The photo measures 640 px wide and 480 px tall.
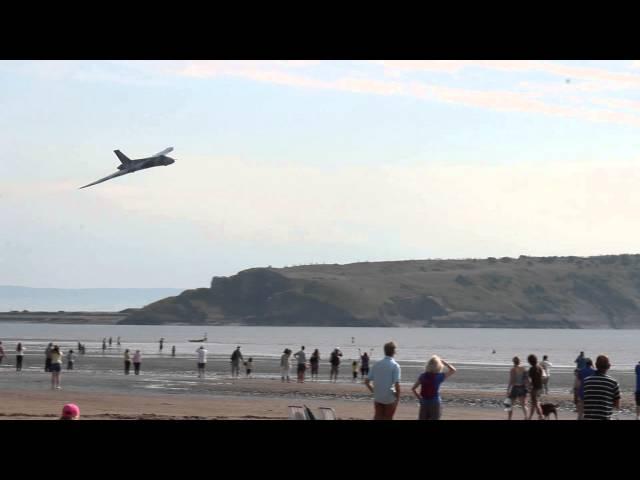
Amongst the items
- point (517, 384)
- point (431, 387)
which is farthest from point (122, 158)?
point (431, 387)

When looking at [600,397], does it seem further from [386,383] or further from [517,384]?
[517,384]

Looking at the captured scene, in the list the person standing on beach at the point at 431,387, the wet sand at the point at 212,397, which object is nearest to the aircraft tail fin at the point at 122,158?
the wet sand at the point at 212,397

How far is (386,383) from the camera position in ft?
38.9

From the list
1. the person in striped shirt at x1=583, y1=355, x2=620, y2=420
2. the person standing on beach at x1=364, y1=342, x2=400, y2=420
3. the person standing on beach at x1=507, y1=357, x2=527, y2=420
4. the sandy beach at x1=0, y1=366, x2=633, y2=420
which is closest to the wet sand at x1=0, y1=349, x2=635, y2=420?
the sandy beach at x1=0, y1=366, x2=633, y2=420

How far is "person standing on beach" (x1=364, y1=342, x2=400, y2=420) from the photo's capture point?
11867mm

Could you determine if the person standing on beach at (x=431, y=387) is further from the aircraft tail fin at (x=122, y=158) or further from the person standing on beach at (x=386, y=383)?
the aircraft tail fin at (x=122, y=158)

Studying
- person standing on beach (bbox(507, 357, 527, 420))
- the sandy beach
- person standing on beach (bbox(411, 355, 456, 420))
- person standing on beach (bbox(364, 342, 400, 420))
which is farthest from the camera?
the sandy beach

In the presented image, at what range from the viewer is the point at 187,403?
29.9 metres

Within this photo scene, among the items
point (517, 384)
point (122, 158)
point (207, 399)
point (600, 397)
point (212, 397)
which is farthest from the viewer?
point (122, 158)

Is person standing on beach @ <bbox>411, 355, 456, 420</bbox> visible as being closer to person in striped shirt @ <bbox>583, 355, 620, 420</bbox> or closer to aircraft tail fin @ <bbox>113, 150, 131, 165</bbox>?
person in striped shirt @ <bbox>583, 355, 620, 420</bbox>

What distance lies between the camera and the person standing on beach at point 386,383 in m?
11.9
